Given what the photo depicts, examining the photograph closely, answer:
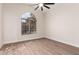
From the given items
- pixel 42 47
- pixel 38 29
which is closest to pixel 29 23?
pixel 38 29

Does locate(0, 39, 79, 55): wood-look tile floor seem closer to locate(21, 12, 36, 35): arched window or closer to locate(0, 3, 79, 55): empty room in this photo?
locate(0, 3, 79, 55): empty room

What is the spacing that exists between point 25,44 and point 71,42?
1.86 metres

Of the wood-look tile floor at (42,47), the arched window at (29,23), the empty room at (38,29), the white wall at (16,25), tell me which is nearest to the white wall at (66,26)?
the empty room at (38,29)

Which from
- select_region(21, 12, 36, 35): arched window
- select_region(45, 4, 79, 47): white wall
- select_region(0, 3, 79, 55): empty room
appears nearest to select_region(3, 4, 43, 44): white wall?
select_region(0, 3, 79, 55): empty room

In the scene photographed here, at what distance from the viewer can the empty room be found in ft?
8.89

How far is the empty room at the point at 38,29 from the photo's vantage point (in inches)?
107

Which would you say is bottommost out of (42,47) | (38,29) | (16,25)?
(42,47)

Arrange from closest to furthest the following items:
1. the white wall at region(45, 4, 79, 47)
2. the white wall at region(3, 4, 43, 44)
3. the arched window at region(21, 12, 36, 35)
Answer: the arched window at region(21, 12, 36, 35)
the white wall at region(3, 4, 43, 44)
the white wall at region(45, 4, 79, 47)

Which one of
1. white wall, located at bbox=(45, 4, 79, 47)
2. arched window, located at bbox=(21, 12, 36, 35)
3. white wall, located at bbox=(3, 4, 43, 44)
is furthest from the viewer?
white wall, located at bbox=(45, 4, 79, 47)

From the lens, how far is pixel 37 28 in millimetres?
2902

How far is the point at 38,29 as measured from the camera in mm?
2918

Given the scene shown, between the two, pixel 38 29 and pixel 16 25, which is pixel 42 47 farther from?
pixel 16 25
